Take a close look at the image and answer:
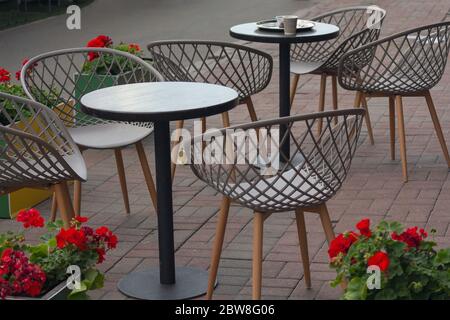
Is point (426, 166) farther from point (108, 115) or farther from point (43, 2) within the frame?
point (43, 2)

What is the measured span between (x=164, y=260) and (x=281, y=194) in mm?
835

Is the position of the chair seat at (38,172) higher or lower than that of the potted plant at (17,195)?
higher

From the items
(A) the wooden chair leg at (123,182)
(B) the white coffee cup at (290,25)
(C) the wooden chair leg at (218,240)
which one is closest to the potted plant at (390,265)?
(C) the wooden chair leg at (218,240)

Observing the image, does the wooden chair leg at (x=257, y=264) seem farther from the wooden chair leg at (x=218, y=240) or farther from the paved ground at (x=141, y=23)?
the paved ground at (x=141, y=23)

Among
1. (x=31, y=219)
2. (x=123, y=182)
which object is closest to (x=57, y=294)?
(x=31, y=219)

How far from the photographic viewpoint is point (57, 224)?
13.3 ft

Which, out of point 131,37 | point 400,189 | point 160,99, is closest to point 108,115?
point 160,99

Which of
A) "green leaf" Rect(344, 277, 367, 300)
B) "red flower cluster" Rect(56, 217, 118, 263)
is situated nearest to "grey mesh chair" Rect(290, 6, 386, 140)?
"red flower cluster" Rect(56, 217, 118, 263)

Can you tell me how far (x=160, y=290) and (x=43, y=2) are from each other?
12615mm

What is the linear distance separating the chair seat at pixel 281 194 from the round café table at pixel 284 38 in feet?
6.30

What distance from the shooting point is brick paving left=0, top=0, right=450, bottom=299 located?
195 inches

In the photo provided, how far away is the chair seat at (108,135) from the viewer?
5453 mm

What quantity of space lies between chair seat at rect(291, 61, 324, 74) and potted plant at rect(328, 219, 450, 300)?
354cm

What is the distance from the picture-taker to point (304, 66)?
7250mm
